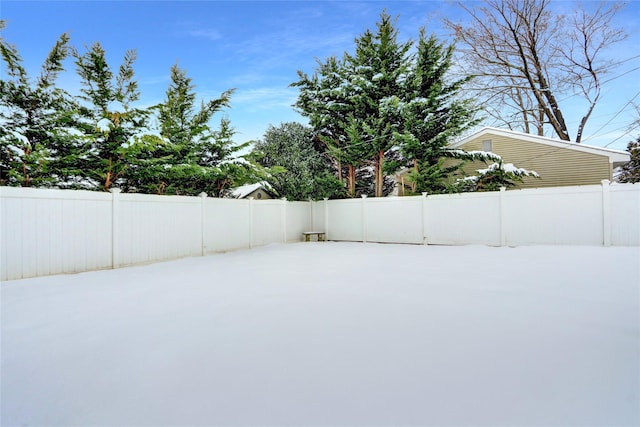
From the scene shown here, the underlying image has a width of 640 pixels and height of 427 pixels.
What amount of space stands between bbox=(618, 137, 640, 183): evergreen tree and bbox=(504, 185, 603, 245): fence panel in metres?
14.8

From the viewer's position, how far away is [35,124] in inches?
269

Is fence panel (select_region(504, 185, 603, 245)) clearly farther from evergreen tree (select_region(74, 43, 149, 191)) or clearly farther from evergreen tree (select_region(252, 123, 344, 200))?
evergreen tree (select_region(74, 43, 149, 191))

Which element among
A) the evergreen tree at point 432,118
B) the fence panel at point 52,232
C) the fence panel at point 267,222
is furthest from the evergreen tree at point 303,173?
the fence panel at point 52,232

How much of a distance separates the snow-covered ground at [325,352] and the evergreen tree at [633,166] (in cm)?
1887

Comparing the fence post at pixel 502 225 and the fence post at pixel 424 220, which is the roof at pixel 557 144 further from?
the fence post at pixel 502 225

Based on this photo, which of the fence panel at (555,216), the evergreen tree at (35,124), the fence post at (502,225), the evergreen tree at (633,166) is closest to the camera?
the evergreen tree at (35,124)

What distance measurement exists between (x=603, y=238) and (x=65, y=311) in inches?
355

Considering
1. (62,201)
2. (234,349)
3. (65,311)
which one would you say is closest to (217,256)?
(62,201)

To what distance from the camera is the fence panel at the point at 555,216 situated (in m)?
7.09

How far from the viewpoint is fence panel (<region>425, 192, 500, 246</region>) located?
818cm

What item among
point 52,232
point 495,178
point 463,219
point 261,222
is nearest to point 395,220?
point 463,219

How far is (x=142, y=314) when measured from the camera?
3.08 m

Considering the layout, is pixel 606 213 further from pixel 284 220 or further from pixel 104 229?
pixel 104 229

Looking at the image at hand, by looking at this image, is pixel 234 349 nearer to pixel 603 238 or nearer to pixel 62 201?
pixel 62 201
